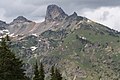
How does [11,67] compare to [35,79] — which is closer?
[11,67]

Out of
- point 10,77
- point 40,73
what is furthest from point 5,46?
point 40,73

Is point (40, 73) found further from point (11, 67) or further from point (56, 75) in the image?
point (11, 67)

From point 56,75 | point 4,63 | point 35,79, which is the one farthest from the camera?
point 56,75

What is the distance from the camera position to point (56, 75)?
43875 mm

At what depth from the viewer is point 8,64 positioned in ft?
83.9

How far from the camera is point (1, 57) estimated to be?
25688mm

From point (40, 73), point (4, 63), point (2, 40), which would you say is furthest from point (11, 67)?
point (40, 73)

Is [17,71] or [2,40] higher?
[2,40]

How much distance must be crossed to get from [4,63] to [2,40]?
6.64ft

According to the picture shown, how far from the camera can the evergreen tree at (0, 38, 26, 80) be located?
25344 millimetres

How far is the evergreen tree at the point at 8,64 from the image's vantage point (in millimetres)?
25344

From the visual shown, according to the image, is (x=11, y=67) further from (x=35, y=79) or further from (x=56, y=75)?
(x=56, y=75)

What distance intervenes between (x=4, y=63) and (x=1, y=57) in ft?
1.81

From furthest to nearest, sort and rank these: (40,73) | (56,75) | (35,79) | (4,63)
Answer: (56,75) < (40,73) < (35,79) < (4,63)
